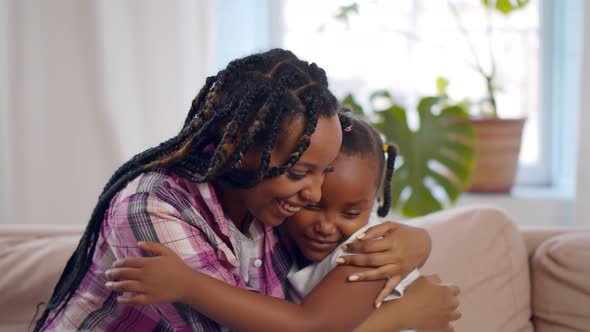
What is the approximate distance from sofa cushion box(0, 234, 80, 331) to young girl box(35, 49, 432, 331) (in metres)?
0.35

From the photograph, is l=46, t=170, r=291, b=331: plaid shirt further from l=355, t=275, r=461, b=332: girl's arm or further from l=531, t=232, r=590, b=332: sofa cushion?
l=531, t=232, r=590, b=332: sofa cushion

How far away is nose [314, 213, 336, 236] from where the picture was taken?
1.34m

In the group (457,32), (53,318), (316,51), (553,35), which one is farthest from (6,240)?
(553,35)

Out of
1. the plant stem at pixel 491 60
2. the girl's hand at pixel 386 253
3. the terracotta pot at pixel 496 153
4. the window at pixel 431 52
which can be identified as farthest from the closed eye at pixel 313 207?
the window at pixel 431 52

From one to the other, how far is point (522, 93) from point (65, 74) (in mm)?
2247

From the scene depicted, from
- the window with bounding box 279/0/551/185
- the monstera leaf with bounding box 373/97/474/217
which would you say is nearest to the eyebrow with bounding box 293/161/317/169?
the monstera leaf with bounding box 373/97/474/217

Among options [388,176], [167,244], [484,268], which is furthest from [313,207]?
[484,268]

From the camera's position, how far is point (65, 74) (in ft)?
8.81

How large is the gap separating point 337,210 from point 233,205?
0.71 feet

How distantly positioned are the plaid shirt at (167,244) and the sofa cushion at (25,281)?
0.31m

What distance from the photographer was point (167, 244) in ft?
3.63

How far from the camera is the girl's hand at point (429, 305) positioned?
4.43 ft

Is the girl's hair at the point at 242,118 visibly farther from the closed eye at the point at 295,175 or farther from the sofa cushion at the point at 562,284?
the sofa cushion at the point at 562,284

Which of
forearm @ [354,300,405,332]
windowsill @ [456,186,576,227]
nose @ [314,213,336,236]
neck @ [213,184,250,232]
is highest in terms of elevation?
neck @ [213,184,250,232]
